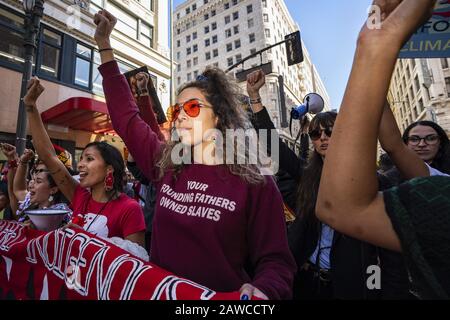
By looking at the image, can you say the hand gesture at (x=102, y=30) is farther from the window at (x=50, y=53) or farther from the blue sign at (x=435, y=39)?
the window at (x=50, y=53)

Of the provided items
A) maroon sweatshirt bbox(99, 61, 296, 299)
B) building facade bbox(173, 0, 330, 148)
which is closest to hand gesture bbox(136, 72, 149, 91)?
maroon sweatshirt bbox(99, 61, 296, 299)

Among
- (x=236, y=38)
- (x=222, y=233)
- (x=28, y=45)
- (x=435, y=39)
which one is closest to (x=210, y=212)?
(x=222, y=233)

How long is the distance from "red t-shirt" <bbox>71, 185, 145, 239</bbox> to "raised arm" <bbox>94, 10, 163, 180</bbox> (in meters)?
0.51

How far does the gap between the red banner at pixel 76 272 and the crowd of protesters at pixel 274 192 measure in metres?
0.09

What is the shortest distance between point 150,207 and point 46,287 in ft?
3.59

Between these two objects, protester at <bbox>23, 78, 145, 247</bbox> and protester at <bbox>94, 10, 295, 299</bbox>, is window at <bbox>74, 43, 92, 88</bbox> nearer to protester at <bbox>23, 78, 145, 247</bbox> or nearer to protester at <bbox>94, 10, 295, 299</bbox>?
protester at <bbox>23, 78, 145, 247</bbox>

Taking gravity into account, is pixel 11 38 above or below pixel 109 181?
above

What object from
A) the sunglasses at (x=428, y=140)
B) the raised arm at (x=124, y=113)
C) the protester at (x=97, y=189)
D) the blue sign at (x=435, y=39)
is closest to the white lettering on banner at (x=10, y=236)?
the protester at (x=97, y=189)

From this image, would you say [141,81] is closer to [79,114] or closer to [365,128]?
[365,128]

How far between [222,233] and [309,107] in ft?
9.76

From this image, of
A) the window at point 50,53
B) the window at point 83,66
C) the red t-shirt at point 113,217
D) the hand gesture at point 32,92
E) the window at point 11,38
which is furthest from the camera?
the window at point 83,66

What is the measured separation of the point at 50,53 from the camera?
10.9 metres

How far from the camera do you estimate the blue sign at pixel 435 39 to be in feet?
11.8
